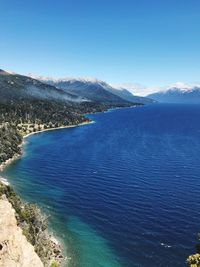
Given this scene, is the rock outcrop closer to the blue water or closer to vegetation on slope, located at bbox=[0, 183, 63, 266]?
vegetation on slope, located at bbox=[0, 183, 63, 266]

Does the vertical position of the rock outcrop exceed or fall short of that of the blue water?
it exceeds it

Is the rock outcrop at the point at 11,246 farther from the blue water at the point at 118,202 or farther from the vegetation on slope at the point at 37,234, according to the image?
the blue water at the point at 118,202

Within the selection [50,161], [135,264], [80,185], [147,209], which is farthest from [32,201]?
[50,161]

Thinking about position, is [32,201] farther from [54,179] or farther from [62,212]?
[54,179]

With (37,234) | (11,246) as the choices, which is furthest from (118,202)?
(11,246)

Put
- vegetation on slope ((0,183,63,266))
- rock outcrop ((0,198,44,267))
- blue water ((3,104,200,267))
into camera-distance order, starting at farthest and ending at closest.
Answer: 1. blue water ((3,104,200,267))
2. vegetation on slope ((0,183,63,266))
3. rock outcrop ((0,198,44,267))

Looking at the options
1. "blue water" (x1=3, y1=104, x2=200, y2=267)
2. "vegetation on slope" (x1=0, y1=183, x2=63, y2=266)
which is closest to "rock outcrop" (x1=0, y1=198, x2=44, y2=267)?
"vegetation on slope" (x1=0, y1=183, x2=63, y2=266)
